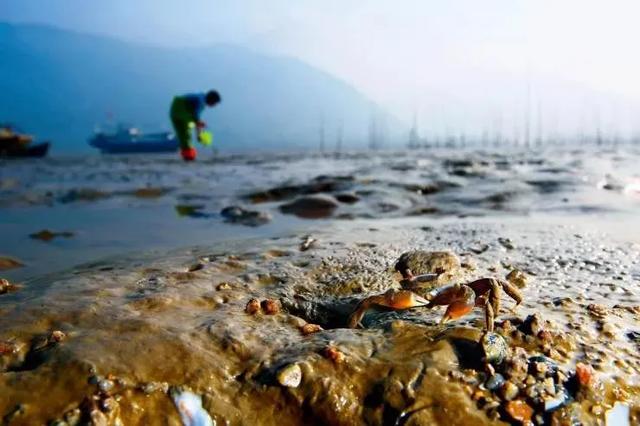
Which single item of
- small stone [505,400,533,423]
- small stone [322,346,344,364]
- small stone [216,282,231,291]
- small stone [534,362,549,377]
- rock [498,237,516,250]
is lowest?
small stone [505,400,533,423]

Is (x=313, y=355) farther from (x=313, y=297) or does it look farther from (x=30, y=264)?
(x=30, y=264)

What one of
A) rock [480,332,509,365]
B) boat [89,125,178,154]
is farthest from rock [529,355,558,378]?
boat [89,125,178,154]

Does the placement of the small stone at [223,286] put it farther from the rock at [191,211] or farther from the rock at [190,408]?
the rock at [191,211]

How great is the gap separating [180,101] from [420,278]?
19610 millimetres

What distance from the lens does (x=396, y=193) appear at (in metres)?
10.1

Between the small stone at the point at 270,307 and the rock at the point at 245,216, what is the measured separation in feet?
14.5

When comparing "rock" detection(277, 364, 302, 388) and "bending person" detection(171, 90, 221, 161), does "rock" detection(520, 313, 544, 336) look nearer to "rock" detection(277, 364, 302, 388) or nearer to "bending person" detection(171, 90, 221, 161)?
"rock" detection(277, 364, 302, 388)

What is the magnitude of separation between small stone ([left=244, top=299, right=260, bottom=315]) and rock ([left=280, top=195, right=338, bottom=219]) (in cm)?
521

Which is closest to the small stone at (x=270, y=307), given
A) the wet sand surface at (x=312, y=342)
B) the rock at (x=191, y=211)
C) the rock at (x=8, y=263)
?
the wet sand surface at (x=312, y=342)

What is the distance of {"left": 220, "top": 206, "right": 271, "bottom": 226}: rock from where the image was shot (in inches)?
292

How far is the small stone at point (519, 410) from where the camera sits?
1.97 metres

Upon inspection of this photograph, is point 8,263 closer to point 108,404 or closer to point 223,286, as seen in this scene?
point 223,286

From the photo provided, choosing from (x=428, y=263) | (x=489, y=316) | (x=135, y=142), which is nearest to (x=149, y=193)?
(x=428, y=263)

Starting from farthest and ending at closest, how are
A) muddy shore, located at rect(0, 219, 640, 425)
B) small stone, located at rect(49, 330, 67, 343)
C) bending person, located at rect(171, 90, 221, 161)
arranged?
bending person, located at rect(171, 90, 221, 161)
small stone, located at rect(49, 330, 67, 343)
muddy shore, located at rect(0, 219, 640, 425)
